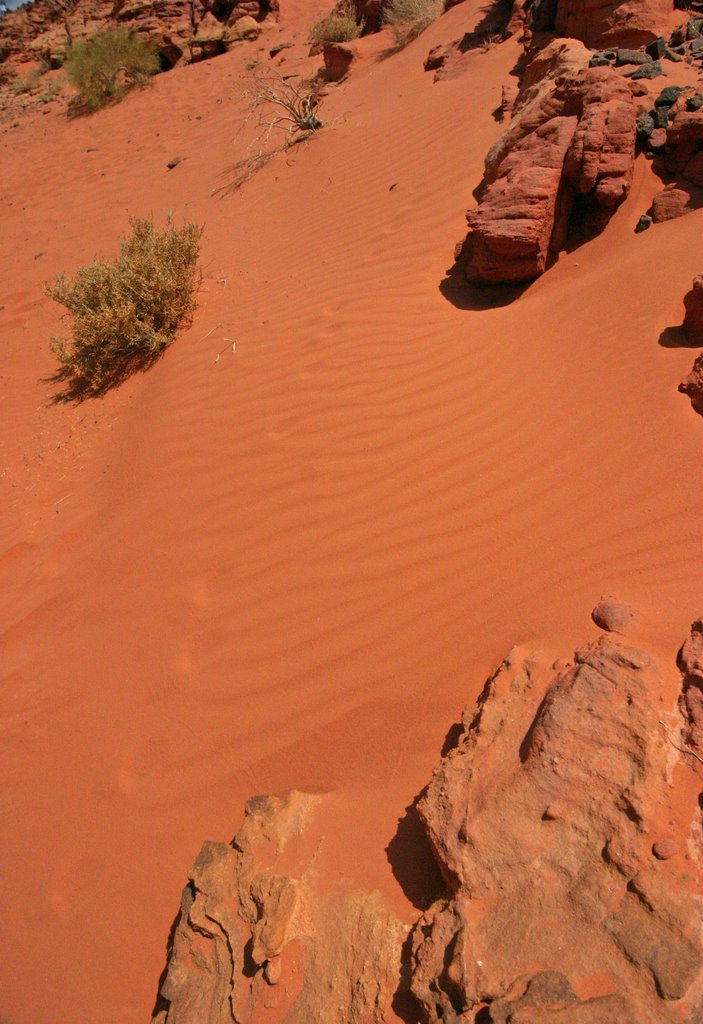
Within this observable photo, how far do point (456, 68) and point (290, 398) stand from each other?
737cm

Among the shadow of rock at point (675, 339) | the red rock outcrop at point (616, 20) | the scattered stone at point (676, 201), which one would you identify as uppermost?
the red rock outcrop at point (616, 20)

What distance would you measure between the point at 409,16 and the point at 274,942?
14.4 metres

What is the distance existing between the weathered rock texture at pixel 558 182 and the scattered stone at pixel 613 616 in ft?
9.03

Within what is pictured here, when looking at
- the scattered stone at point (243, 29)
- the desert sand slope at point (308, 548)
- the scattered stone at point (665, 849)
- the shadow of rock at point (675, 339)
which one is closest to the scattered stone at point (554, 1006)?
the scattered stone at point (665, 849)

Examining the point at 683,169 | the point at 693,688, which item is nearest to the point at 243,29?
the point at 683,169

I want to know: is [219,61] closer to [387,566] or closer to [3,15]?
[3,15]

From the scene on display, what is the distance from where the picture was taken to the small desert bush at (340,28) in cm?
1236

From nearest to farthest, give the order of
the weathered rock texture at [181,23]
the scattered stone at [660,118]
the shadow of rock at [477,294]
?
1. the shadow of rock at [477,294]
2. the scattered stone at [660,118]
3. the weathered rock texture at [181,23]

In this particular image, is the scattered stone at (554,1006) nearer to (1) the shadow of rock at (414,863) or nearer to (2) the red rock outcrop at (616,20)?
(1) the shadow of rock at (414,863)

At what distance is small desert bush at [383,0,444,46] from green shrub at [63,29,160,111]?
6.25 meters

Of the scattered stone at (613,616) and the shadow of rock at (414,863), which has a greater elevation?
the scattered stone at (613,616)

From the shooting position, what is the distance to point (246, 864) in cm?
181

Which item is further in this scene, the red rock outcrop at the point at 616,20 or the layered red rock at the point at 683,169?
the red rock outcrop at the point at 616,20

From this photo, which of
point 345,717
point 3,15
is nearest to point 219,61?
point 3,15
